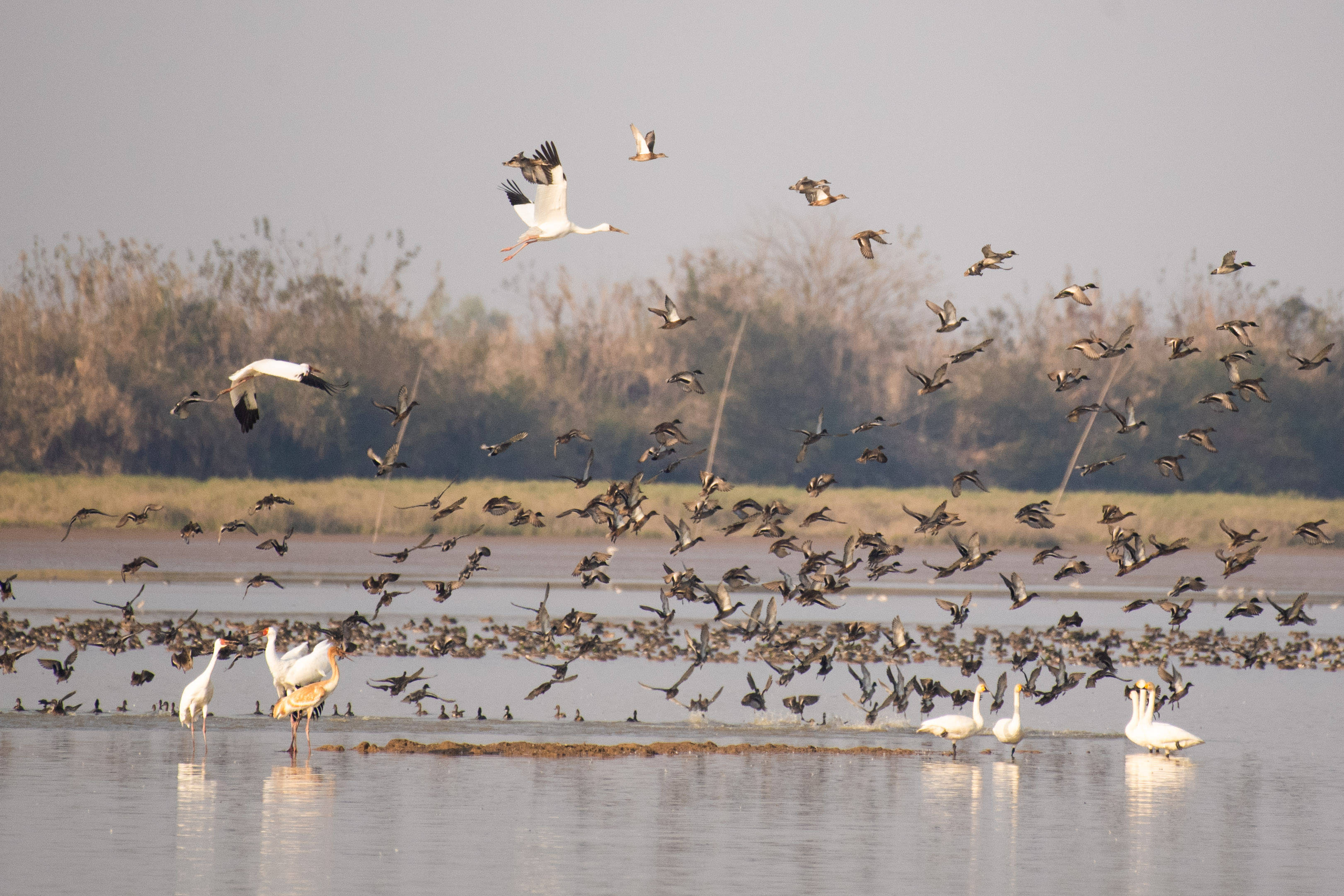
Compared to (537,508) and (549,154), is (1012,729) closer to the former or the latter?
(549,154)

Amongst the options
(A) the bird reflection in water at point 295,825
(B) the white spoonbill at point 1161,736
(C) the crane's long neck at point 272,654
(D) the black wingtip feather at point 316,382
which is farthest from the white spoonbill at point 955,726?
(D) the black wingtip feather at point 316,382

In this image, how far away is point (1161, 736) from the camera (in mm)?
15023

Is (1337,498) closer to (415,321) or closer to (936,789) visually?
(415,321)

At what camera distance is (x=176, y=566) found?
110ft

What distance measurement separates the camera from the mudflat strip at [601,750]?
47.8 ft

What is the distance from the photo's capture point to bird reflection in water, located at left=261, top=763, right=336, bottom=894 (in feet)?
32.4

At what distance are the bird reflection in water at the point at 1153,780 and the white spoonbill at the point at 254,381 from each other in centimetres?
631

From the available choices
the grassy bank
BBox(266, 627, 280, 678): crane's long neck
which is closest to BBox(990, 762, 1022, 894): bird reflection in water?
BBox(266, 627, 280, 678): crane's long neck

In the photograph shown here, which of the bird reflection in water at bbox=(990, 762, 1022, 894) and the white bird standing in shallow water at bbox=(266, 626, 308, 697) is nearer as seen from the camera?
the bird reflection in water at bbox=(990, 762, 1022, 894)

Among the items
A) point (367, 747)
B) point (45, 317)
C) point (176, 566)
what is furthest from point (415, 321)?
point (367, 747)

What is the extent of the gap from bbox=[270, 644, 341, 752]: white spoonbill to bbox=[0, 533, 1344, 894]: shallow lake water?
1.28 feet

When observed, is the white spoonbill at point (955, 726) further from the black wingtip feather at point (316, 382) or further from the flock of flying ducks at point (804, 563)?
the black wingtip feather at point (316, 382)

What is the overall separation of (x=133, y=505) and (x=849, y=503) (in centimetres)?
1735

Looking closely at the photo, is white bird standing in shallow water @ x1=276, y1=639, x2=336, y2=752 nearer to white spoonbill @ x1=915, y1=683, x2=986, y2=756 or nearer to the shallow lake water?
the shallow lake water
